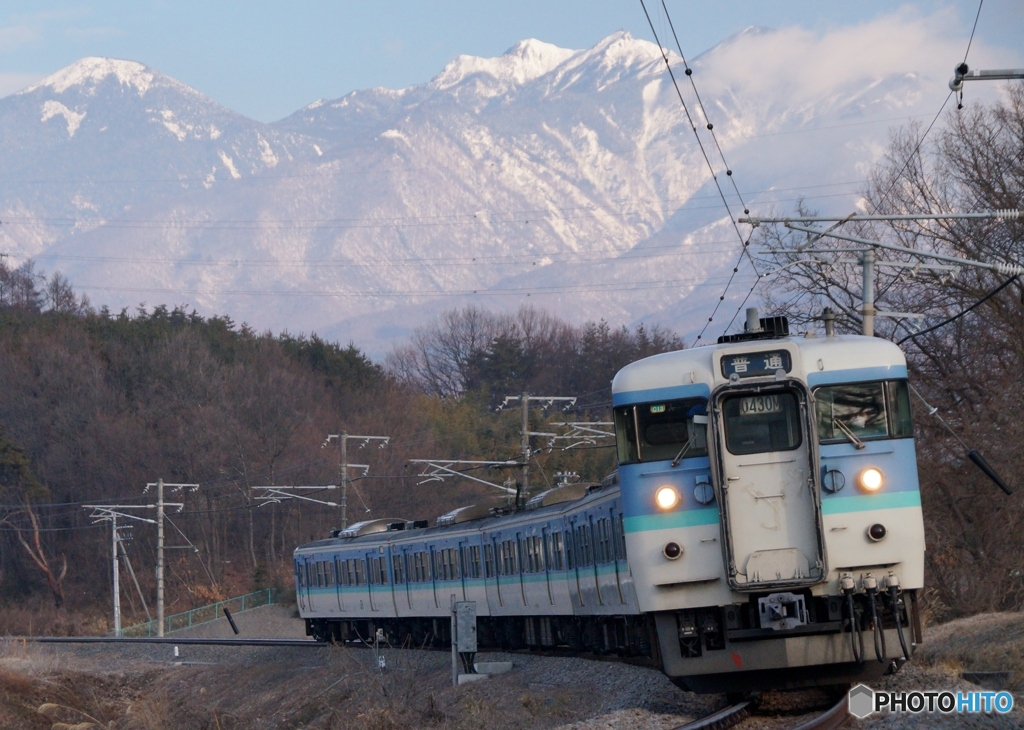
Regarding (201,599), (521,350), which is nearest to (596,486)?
(201,599)

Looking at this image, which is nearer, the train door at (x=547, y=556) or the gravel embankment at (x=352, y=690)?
the gravel embankment at (x=352, y=690)

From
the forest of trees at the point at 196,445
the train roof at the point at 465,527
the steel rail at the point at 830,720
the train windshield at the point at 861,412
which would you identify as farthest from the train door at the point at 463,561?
the forest of trees at the point at 196,445

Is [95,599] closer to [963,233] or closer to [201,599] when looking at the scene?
[201,599]

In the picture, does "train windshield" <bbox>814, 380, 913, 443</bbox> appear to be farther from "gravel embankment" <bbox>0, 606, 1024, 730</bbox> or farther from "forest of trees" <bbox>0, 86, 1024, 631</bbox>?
"forest of trees" <bbox>0, 86, 1024, 631</bbox>

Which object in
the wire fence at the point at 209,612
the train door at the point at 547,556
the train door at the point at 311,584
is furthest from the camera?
the wire fence at the point at 209,612

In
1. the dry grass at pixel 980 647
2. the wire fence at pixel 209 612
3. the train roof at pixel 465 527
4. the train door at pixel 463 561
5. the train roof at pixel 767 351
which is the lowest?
the wire fence at pixel 209 612

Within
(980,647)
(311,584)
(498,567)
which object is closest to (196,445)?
(311,584)

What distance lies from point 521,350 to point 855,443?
278ft

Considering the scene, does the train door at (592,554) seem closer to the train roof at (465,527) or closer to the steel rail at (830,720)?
the train roof at (465,527)

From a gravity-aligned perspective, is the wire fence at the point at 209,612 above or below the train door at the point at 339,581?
below

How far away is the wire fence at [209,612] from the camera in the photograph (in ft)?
169

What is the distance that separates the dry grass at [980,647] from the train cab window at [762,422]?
3.09 meters

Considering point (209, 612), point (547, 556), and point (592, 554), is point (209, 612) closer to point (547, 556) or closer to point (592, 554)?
point (547, 556)

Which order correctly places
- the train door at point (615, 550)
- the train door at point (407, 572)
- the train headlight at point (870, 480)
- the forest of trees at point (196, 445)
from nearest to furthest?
the train headlight at point (870, 480) < the train door at point (615, 550) < the train door at point (407, 572) < the forest of trees at point (196, 445)
